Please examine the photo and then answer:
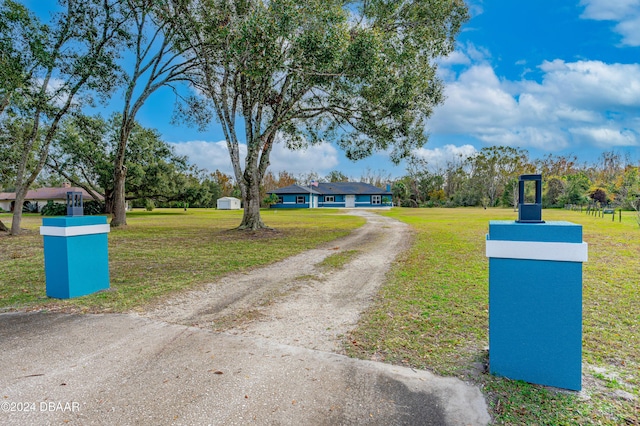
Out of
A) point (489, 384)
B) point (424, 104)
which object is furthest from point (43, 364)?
point (424, 104)

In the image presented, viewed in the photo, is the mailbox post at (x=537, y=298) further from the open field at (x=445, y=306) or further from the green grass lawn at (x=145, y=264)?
the green grass lawn at (x=145, y=264)

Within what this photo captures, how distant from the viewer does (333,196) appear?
Answer: 51.7m

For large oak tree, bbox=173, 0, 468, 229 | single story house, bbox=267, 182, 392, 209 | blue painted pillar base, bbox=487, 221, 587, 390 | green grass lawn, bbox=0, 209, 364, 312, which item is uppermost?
large oak tree, bbox=173, 0, 468, 229

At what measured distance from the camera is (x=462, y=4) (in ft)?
40.1

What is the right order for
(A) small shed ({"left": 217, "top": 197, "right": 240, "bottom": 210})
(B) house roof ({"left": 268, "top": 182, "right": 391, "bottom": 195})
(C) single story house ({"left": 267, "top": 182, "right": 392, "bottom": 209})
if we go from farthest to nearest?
1. (B) house roof ({"left": 268, "top": 182, "right": 391, "bottom": 195})
2. (C) single story house ({"left": 267, "top": 182, "right": 392, "bottom": 209})
3. (A) small shed ({"left": 217, "top": 197, "right": 240, "bottom": 210})

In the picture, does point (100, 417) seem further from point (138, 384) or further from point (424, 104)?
point (424, 104)

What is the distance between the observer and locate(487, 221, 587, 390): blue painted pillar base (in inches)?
96.5

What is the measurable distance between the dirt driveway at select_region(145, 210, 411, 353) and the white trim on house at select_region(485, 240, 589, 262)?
1.67 m

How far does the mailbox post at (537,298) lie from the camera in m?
2.45

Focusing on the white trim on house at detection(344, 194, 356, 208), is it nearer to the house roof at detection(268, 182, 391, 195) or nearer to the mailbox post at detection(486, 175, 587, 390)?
the house roof at detection(268, 182, 391, 195)

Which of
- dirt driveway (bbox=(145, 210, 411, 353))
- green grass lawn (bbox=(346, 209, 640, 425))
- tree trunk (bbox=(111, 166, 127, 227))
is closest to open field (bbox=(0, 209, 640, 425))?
green grass lawn (bbox=(346, 209, 640, 425))

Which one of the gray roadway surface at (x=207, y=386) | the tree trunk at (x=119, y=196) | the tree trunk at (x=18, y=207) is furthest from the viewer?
the tree trunk at (x=119, y=196)

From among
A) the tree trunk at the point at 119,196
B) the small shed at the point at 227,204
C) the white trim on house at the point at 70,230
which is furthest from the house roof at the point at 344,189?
the white trim on house at the point at 70,230

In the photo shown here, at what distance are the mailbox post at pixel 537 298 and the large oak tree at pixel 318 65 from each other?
776 cm
